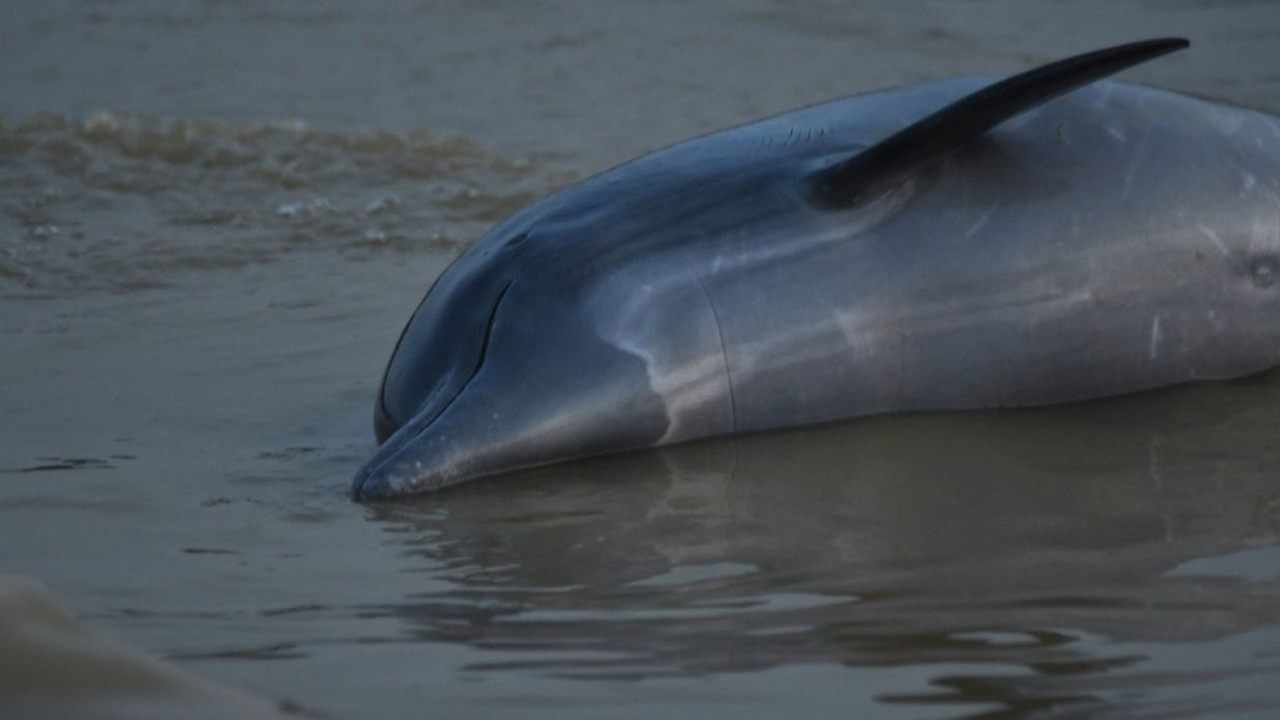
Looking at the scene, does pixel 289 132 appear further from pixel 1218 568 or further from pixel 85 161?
pixel 1218 568

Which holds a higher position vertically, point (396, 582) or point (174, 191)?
point (174, 191)

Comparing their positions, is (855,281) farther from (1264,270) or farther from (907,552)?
(1264,270)

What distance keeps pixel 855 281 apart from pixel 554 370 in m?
0.69

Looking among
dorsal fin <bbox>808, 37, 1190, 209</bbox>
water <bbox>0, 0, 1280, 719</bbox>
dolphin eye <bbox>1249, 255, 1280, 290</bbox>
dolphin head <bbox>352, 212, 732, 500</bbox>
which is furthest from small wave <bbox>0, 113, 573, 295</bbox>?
dolphin eye <bbox>1249, 255, 1280, 290</bbox>

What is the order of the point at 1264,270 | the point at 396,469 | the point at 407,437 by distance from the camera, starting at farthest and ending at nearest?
the point at 1264,270 → the point at 407,437 → the point at 396,469

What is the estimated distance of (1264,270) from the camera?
493 cm

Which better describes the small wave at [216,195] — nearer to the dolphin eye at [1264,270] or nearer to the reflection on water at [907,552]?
the reflection on water at [907,552]

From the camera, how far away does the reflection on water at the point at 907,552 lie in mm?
3098

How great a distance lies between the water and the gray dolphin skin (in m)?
0.10

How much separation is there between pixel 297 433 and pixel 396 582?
1.28m

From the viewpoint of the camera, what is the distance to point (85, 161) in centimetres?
871

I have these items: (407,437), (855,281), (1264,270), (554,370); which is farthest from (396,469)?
(1264,270)

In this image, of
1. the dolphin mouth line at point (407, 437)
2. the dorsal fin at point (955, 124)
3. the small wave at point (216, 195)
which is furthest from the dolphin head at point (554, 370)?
the small wave at point (216, 195)

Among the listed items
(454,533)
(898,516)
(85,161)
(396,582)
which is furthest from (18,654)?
(85,161)
